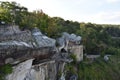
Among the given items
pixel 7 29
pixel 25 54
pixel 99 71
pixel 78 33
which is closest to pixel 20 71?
pixel 25 54

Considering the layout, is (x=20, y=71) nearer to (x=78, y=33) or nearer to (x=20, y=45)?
(x=20, y=45)

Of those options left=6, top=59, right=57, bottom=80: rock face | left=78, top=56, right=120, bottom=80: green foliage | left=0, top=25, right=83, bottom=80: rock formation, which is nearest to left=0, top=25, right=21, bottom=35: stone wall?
left=0, top=25, right=83, bottom=80: rock formation

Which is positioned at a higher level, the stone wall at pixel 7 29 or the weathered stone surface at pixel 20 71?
the stone wall at pixel 7 29

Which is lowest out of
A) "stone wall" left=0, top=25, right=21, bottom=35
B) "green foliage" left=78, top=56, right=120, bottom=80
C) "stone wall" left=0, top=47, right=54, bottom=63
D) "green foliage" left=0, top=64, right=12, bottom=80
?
"green foliage" left=78, top=56, right=120, bottom=80

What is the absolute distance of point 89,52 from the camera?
45.9m

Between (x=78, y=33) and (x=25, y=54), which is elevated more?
(x=25, y=54)

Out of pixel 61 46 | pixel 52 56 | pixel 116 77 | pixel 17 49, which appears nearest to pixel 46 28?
pixel 61 46

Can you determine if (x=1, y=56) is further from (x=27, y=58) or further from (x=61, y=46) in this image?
(x=61, y=46)

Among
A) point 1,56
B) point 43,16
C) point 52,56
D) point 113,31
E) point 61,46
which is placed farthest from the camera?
point 113,31

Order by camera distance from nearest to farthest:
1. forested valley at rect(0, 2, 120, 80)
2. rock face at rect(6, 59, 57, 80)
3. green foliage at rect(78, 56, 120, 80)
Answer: rock face at rect(6, 59, 57, 80) < forested valley at rect(0, 2, 120, 80) < green foliage at rect(78, 56, 120, 80)

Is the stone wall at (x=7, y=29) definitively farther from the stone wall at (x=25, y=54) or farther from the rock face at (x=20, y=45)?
the stone wall at (x=25, y=54)

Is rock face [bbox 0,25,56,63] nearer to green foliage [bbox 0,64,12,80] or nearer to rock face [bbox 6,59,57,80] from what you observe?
green foliage [bbox 0,64,12,80]

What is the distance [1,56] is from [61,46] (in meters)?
13.0

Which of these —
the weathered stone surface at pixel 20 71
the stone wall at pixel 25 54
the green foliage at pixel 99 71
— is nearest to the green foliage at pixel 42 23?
the stone wall at pixel 25 54
